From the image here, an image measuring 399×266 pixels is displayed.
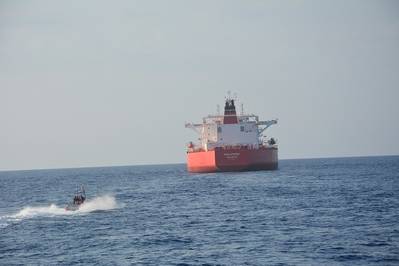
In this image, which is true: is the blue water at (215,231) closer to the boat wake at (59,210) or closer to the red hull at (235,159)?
the boat wake at (59,210)

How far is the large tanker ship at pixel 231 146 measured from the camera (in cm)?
11225

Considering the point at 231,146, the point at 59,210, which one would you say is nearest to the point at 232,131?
the point at 231,146

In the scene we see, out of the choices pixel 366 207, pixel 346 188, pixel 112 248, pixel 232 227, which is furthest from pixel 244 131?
pixel 112 248

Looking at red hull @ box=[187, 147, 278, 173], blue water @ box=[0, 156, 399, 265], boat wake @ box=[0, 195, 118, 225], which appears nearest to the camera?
blue water @ box=[0, 156, 399, 265]

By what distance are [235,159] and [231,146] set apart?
6973mm

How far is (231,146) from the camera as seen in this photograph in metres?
119

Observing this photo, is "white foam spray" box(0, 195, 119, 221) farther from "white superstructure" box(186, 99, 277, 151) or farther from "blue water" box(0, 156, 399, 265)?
"white superstructure" box(186, 99, 277, 151)

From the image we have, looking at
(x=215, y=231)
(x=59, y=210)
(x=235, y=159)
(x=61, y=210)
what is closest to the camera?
(x=215, y=231)

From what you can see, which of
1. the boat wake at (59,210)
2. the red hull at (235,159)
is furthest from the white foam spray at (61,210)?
the red hull at (235,159)

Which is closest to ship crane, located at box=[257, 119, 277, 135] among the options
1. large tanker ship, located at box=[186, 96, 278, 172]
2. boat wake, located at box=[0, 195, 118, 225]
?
large tanker ship, located at box=[186, 96, 278, 172]

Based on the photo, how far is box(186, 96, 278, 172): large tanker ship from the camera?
112250 millimetres

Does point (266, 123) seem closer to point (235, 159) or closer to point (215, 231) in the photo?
point (235, 159)

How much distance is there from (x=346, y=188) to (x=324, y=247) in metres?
43.0

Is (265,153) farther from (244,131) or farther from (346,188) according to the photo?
(346,188)
